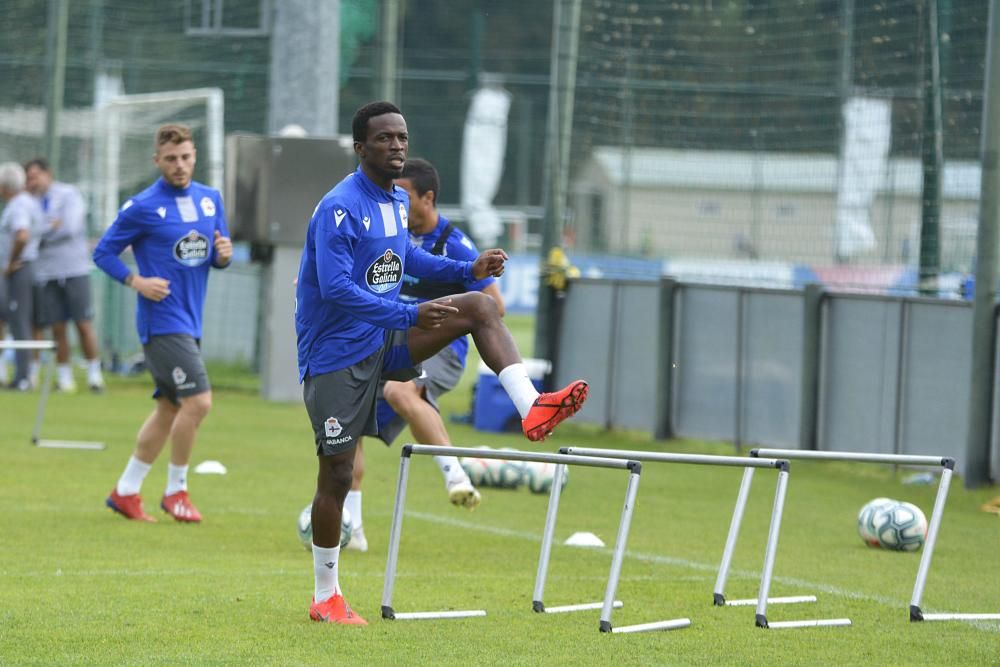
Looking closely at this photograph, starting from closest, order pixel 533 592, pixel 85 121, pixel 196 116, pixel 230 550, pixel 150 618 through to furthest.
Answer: pixel 150 618
pixel 533 592
pixel 230 550
pixel 196 116
pixel 85 121

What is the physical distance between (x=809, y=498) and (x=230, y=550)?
5.19 m

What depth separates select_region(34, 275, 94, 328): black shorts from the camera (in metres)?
19.0

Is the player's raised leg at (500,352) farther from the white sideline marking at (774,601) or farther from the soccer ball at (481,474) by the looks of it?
the soccer ball at (481,474)

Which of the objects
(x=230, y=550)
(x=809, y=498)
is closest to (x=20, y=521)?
(x=230, y=550)

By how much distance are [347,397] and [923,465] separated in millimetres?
2549

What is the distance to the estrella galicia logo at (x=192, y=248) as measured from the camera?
10.6 metres

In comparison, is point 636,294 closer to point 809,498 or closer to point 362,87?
point 809,498

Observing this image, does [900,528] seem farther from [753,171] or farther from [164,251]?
[753,171]

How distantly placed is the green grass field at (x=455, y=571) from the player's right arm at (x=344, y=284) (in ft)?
4.22

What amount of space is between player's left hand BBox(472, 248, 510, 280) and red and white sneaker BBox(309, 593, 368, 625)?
1.50 metres

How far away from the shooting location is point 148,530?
1018 centimetres

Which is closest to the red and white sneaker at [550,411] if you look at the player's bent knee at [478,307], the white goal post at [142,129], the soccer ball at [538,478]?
the player's bent knee at [478,307]

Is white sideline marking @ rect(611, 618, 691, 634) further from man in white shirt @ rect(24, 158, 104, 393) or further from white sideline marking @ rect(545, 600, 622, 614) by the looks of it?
man in white shirt @ rect(24, 158, 104, 393)

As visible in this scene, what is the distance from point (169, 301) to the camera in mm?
10523
